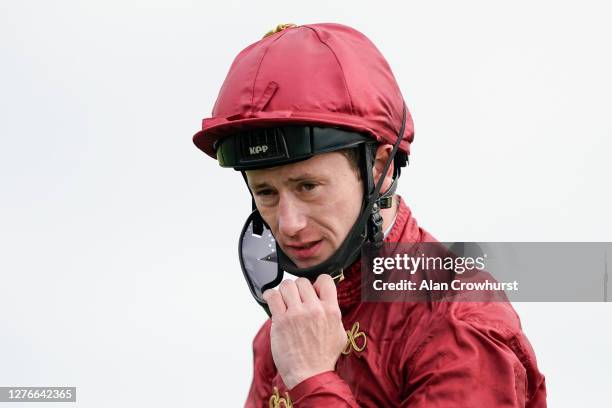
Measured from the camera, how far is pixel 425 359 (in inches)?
126

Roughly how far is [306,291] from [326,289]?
0.25 feet

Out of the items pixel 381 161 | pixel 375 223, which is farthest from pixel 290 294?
pixel 381 161

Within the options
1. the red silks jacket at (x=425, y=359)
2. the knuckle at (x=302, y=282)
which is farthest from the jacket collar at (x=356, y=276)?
the knuckle at (x=302, y=282)

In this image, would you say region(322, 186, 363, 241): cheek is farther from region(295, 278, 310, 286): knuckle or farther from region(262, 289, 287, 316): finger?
region(262, 289, 287, 316): finger

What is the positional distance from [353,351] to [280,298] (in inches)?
13.7

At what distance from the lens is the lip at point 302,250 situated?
357cm

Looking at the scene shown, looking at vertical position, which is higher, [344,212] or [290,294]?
[344,212]

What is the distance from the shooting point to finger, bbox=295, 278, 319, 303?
3.41 m

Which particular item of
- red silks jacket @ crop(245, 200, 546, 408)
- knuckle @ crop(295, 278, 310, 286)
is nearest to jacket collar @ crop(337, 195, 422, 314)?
red silks jacket @ crop(245, 200, 546, 408)

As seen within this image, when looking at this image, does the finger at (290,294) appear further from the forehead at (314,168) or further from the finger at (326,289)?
the forehead at (314,168)

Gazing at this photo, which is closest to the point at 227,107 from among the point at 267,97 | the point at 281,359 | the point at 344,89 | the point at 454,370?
the point at 267,97

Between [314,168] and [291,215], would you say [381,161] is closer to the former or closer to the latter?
[314,168]

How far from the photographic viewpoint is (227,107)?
358cm

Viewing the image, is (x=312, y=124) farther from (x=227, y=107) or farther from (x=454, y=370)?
(x=454, y=370)
